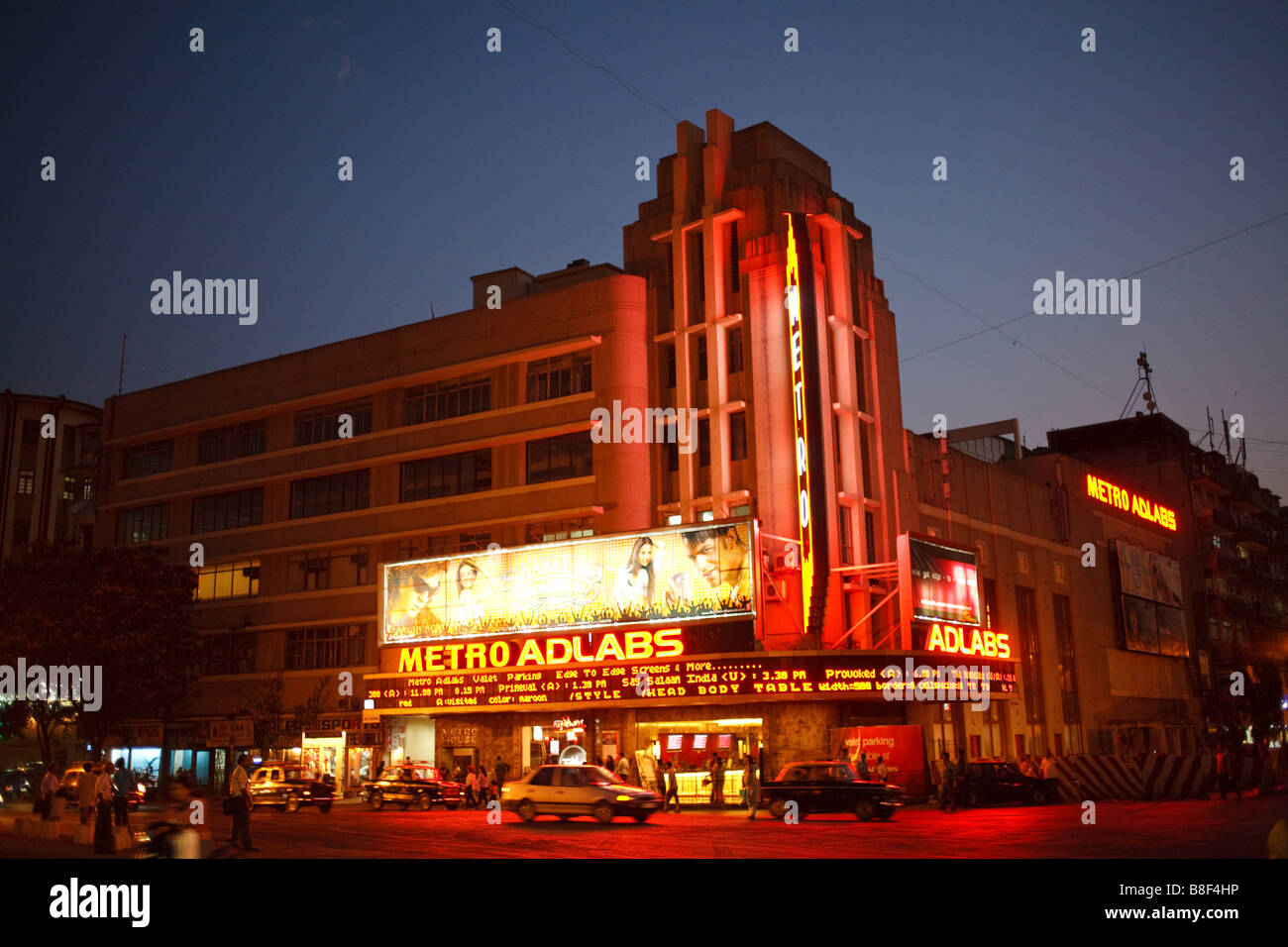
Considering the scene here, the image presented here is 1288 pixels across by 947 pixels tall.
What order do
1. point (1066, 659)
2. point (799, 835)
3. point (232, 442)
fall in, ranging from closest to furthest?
point (799, 835)
point (232, 442)
point (1066, 659)

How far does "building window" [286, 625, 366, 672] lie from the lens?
49406 mm

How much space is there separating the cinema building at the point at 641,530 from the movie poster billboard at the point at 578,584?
0.37 feet

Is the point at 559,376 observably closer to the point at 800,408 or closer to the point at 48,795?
the point at 800,408

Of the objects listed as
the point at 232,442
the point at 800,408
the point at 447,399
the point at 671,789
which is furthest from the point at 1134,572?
the point at 232,442

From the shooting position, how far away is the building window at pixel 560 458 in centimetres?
4462

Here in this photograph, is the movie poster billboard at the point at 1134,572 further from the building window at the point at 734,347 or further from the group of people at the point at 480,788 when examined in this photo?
the group of people at the point at 480,788

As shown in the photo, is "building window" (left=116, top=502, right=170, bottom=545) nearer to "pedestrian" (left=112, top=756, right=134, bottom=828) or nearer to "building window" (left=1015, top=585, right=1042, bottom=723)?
"pedestrian" (left=112, top=756, right=134, bottom=828)

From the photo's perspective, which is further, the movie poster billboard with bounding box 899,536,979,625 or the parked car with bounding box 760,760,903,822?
the movie poster billboard with bounding box 899,536,979,625

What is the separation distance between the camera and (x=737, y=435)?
42.6 meters

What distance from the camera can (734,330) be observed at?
43219mm

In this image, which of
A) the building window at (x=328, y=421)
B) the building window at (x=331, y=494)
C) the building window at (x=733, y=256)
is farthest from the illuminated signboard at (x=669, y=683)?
the building window at (x=733, y=256)

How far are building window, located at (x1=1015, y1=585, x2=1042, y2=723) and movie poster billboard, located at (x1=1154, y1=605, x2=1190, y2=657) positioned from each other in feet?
49.0
